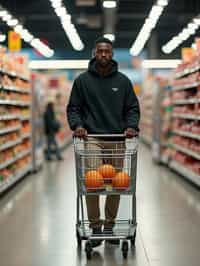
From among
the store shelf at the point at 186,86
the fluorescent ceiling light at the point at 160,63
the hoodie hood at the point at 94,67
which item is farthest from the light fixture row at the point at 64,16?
the fluorescent ceiling light at the point at 160,63

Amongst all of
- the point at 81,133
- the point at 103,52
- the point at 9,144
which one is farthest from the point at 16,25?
the point at 81,133

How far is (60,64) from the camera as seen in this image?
92.7 feet

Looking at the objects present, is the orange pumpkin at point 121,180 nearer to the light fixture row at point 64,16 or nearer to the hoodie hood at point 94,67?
the hoodie hood at point 94,67

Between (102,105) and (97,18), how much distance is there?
15.9 meters

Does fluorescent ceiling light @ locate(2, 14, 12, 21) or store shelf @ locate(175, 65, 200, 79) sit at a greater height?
fluorescent ceiling light @ locate(2, 14, 12, 21)

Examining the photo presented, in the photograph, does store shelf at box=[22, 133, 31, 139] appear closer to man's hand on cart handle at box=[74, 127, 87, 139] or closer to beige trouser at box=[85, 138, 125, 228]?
beige trouser at box=[85, 138, 125, 228]

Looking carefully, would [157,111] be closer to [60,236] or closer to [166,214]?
[166,214]

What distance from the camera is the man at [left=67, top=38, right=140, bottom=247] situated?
454 centimetres

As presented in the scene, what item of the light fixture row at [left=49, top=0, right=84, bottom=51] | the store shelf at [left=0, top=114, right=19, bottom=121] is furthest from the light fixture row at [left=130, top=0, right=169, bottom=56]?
the store shelf at [left=0, top=114, right=19, bottom=121]

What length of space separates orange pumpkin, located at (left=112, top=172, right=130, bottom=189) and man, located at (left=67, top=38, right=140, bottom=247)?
13.9 inches

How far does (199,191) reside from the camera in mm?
8055

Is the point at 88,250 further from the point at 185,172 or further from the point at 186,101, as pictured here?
the point at 186,101

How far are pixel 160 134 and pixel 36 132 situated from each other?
3.32m

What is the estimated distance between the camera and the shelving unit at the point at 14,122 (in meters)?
7.91
